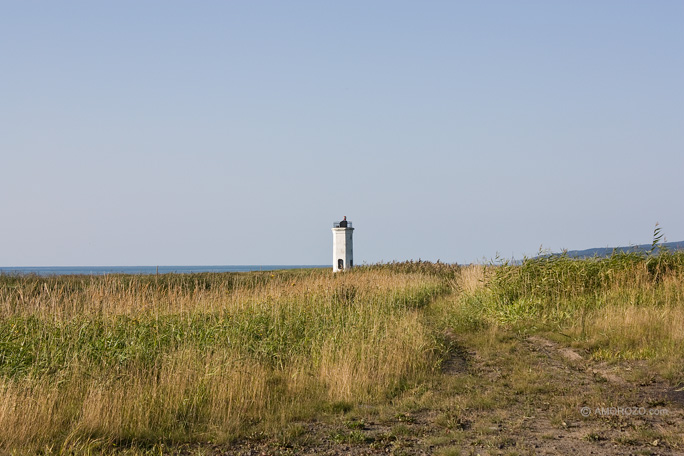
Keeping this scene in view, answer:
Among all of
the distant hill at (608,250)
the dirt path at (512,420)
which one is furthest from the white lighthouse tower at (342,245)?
the dirt path at (512,420)

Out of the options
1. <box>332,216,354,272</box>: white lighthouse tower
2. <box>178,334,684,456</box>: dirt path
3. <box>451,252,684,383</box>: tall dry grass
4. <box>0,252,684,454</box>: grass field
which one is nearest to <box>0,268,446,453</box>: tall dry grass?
<box>0,252,684,454</box>: grass field

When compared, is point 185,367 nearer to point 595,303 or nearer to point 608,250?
point 595,303

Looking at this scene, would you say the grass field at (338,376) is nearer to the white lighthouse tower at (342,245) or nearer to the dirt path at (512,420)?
the dirt path at (512,420)

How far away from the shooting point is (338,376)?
24.3ft

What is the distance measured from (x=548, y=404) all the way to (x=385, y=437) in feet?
7.84

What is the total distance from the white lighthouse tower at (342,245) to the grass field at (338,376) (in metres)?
23.4

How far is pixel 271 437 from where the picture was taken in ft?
18.9

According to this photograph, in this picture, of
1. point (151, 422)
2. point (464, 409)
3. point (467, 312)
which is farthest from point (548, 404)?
point (467, 312)

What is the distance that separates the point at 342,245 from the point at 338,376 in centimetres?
2937

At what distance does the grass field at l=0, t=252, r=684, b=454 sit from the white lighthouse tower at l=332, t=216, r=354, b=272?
23419mm

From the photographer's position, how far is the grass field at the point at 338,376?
5566 millimetres

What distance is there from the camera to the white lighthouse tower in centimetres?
3666

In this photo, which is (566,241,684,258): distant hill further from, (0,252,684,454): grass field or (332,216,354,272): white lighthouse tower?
(332,216,354,272): white lighthouse tower

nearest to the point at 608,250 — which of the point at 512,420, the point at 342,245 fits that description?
the point at 512,420
